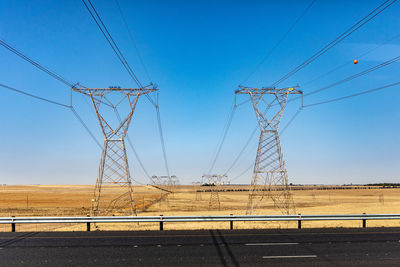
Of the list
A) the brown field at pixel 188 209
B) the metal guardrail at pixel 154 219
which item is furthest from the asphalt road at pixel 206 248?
the brown field at pixel 188 209

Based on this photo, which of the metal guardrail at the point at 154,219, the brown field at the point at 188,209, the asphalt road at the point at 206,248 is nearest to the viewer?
the asphalt road at the point at 206,248

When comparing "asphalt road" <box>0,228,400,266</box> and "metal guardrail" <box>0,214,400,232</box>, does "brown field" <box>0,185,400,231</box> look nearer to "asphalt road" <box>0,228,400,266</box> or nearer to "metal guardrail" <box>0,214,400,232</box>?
"metal guardrail" <box>0,214,400,232</box>

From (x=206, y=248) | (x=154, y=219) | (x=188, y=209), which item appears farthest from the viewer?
(x=188, y=209)

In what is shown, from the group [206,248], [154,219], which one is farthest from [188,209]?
[206,248]

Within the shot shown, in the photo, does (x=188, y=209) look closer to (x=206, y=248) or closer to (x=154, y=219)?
(x=154, y=219)

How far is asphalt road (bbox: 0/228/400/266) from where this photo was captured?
37.9 ft

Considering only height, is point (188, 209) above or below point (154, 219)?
below

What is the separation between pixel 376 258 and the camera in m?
12.0

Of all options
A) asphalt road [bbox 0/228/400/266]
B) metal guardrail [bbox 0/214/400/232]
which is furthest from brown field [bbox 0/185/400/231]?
asphalt road [bbox 0/228/400/266]

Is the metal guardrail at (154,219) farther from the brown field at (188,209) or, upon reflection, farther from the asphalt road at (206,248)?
the brown field at (188,209)

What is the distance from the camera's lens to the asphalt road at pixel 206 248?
11.5 metres

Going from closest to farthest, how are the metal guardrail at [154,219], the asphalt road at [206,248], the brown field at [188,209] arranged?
the asphalt road at [206,248]
the metal guardrail at [154,219]
the brown field at [188,209]

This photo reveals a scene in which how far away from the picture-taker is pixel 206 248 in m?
13.8

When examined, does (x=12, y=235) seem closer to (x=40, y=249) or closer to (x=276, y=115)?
(x=40, y=249)
